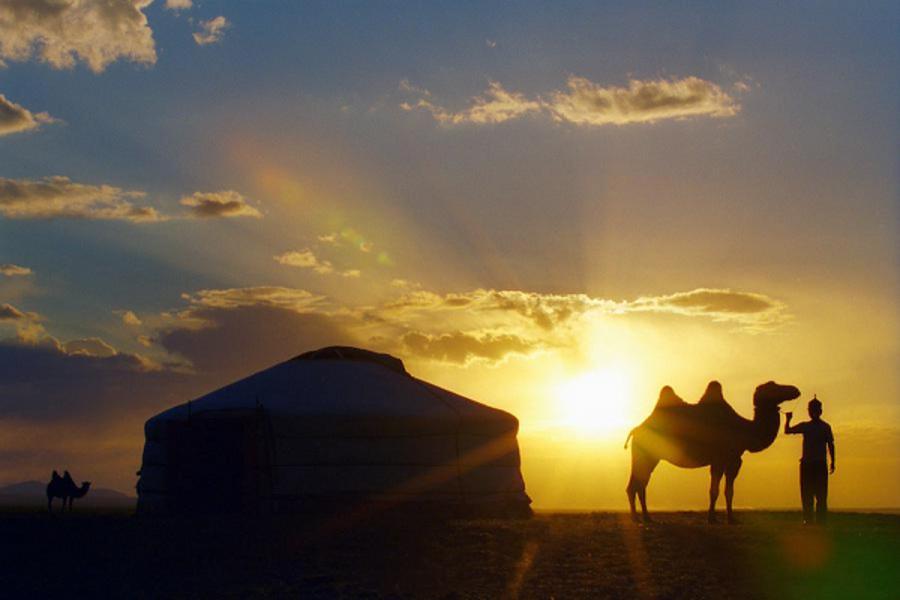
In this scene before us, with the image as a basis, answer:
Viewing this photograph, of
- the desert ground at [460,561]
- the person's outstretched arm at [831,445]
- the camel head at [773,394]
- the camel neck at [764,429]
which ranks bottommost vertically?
the desert ground at [460,561]

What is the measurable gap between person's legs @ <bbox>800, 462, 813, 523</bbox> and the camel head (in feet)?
5.70

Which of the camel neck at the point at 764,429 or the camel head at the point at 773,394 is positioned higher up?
the camel head at the point at 773,394

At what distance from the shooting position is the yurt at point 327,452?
19.3 meters

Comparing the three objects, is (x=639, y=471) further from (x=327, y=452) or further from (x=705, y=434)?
(x=327, y=452)

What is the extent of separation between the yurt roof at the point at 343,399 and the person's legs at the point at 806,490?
21.2ft

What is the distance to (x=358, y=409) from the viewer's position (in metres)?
19.5

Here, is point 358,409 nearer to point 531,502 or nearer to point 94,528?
point 531,502

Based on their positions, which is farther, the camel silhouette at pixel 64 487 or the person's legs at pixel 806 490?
the camel silhouette at pixel 64 487

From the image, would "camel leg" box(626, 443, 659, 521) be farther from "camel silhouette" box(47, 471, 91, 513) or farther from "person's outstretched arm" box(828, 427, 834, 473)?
"camel silhouette" box(47, 471, 91, 513)

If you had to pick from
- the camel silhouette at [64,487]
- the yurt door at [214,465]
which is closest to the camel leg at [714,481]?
the yurt door at [214,465]

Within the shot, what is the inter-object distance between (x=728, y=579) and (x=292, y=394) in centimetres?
1118

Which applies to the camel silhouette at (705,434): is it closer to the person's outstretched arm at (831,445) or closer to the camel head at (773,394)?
the camel head at (773,394)

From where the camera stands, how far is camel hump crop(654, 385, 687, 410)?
17.2 metres

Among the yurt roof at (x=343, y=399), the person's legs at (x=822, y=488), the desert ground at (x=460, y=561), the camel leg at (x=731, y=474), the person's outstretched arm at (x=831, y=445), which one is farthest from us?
the yurt roof at (x=343, y=399)
